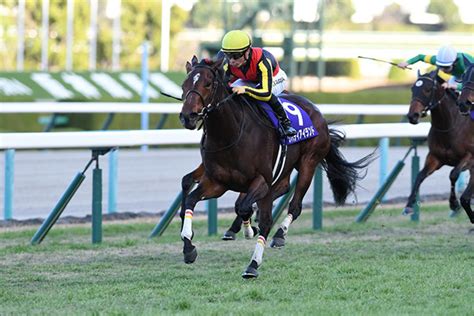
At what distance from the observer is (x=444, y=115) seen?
380 inches

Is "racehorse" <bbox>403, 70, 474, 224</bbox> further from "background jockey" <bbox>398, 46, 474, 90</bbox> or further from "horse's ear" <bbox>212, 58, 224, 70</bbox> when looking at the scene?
"horse's ear" <bbox>212, 58, 224, 70</bbox>

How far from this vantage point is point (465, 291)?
6234 mm

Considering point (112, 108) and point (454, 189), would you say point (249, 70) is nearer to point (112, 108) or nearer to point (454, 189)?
point (454, 189)

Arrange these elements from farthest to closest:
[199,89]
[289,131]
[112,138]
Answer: [112,138] < [289,131] < [199,89]

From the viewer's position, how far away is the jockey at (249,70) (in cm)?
698

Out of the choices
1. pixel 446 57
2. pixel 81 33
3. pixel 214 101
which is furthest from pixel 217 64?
pixel 81 33

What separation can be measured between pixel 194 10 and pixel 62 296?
41021mm

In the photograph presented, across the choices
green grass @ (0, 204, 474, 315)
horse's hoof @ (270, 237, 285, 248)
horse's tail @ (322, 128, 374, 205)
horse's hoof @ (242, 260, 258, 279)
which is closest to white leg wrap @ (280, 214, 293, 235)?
horse's hoof @ (270, 237, 285, 248)

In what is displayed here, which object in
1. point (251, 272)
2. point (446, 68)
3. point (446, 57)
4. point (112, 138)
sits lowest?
point (251, 272)

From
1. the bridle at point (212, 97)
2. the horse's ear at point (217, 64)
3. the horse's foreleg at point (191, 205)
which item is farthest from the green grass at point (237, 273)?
the horse's ear at point (217, 64)

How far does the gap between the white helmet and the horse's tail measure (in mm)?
1333

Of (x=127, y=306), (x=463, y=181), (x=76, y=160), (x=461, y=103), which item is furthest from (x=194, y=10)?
(x=127, y=306)

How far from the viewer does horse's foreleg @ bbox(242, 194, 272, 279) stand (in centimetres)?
666

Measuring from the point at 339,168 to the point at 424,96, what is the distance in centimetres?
131
